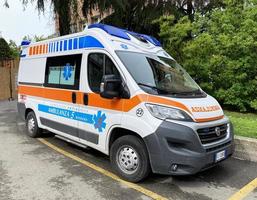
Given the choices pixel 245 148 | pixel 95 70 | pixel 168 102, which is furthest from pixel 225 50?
pixel 168 102

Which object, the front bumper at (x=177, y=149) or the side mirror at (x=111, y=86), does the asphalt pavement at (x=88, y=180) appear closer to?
the front bumper at (x=177, y=149)

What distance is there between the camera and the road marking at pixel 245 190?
4.75 metres

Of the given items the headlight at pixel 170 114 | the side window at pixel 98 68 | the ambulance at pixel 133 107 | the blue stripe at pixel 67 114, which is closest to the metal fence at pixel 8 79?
the blue stripe at pixel 67 114

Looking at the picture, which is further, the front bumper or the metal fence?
the metal fence

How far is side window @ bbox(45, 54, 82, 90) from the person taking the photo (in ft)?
20.6

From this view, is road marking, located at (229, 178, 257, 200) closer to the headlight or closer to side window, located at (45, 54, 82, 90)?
the headlight

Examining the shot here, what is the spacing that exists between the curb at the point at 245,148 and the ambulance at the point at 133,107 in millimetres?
1140

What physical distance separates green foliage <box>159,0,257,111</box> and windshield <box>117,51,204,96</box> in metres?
5.15

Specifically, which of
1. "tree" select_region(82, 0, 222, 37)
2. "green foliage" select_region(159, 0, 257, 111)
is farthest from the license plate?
"tree" select_region(82, 0, 222, 37)

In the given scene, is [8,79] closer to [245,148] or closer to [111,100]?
[111,100]

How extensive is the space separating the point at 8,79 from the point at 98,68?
12.5 metres

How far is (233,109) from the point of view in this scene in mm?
11859

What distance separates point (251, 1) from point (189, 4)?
12.3 feet

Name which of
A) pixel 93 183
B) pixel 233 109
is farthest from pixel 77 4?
pixel 93 183
